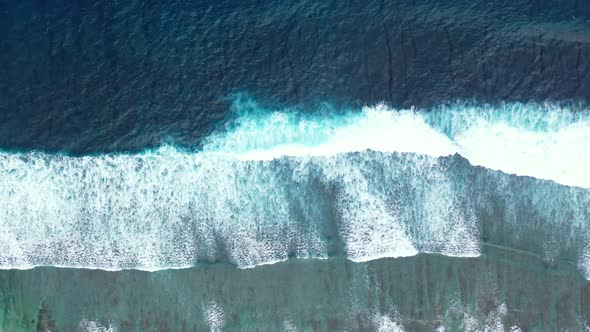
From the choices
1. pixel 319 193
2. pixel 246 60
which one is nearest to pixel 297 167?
pixel 319 193

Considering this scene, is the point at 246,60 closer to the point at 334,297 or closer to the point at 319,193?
the point at 319,193

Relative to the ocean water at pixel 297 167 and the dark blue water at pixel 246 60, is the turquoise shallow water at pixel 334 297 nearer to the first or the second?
the ocean water at pixel 297 167

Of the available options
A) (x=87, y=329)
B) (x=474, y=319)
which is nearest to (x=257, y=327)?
(x=87, y=329)

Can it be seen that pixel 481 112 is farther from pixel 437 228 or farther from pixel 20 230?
pixel 20 230

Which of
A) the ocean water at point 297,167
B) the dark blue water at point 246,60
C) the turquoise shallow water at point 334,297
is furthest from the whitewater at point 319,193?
the dark blue water at point 246,60

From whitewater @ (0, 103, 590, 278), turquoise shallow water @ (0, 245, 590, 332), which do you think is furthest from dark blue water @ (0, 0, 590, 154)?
turquoise shallow water @ (0, 245, 590, 332)
